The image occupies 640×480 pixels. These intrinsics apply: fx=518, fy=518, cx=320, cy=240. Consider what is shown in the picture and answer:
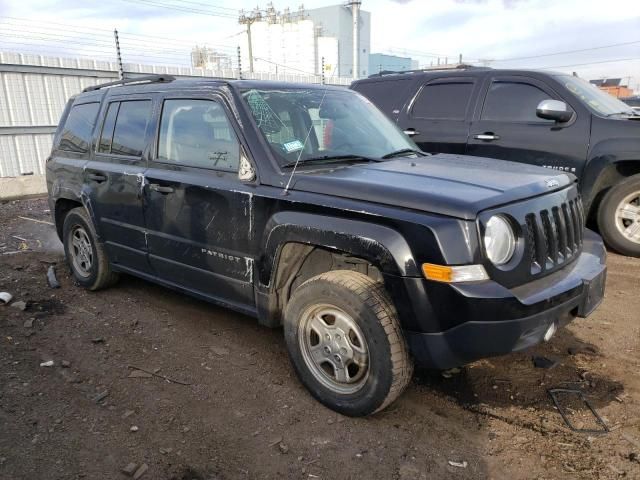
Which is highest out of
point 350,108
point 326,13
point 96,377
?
point 326,13

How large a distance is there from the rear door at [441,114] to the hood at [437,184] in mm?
2936

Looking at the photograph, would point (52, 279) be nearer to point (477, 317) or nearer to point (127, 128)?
point (127, 128)

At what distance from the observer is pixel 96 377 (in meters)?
3.44

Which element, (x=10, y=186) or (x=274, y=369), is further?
(x=10, y=186)

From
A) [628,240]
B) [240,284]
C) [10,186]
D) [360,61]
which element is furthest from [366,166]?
[360,61]

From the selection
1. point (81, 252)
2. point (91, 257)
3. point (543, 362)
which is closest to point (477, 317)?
point (543, 362)

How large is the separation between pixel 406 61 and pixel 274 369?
58.1 m

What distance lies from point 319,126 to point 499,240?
154 centimetres

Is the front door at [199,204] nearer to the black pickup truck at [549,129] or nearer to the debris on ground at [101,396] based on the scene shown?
the debris on ground at [101,396]

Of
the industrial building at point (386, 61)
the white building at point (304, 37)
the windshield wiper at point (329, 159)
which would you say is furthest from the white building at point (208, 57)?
the industrial building at point (386, 61)

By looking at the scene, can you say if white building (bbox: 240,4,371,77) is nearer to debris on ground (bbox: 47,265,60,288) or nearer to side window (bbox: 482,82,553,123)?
side window (bbox: 482,82,553,123)

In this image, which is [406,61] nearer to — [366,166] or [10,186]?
[10,186]

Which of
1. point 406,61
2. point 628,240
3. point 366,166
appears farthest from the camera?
point 406,61

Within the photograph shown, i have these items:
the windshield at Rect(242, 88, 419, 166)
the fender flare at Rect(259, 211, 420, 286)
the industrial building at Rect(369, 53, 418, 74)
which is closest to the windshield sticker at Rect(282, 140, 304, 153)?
the windshield at Rect(242, 88, 419, 166)
